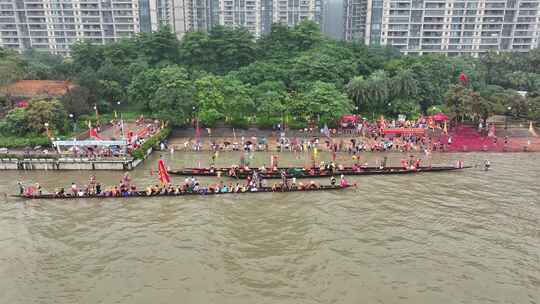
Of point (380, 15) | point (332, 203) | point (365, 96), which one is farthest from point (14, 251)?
point (380, 15)

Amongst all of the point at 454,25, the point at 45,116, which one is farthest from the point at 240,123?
the point at 454,25

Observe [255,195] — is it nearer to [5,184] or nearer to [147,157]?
[147,157]

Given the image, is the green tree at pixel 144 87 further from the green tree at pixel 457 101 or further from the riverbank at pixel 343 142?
the green tree at pixel 457 101

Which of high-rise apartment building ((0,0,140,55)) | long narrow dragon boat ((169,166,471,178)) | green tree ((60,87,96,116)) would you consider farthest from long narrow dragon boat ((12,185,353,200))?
high-rise apartment building ((0,0,140,55))

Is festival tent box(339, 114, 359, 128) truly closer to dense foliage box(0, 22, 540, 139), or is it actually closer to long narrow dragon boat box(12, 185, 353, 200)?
dense foliage box(0, 22, 540, 139)

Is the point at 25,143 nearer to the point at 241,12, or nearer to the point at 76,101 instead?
the point at 76,101

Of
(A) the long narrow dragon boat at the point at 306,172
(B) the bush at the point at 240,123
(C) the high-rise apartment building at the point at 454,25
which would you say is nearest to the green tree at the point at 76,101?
(B) the bush at the point at 240,123
